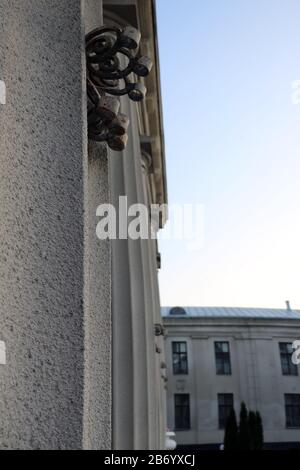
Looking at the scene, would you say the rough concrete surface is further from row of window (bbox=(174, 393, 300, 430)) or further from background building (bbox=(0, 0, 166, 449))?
row of window (bbox=(174, 393, 300, 430))

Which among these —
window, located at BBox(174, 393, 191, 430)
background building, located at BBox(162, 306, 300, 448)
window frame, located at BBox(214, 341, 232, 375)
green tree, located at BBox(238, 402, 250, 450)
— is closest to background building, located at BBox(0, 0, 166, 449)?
green tree, located at BBox(238, 402, 250, 450)

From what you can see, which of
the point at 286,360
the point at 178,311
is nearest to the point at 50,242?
the point at 286,360

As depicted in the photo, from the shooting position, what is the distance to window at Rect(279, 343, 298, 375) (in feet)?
137

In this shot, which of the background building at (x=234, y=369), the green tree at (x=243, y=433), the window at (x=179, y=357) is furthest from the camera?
the window at (x=179, y=357)

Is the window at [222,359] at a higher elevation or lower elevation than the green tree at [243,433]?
higher

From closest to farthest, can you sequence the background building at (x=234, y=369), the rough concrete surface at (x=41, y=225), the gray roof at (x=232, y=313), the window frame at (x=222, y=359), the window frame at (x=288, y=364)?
the rough concrete surface at (x=41, y=225)
the background building at (x=234, y=369)
the window frame at (x=288, y=364)
the window frame at (x=222, y=359)
the gray roof at (x=232, y=313)

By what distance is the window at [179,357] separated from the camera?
41656 millimetres

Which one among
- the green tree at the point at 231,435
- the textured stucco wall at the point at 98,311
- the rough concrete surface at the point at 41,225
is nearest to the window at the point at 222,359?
the green tree at the point at 231,435

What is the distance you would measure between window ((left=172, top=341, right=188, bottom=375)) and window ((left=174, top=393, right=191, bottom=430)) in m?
1.81

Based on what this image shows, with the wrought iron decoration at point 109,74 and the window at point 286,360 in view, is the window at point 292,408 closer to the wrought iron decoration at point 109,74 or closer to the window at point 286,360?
the window at point 286,360

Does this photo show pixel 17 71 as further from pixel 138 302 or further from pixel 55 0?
pixel 138 302

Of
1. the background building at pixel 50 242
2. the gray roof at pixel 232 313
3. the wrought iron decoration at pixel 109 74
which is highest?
the gray roof at pixel 232 313
